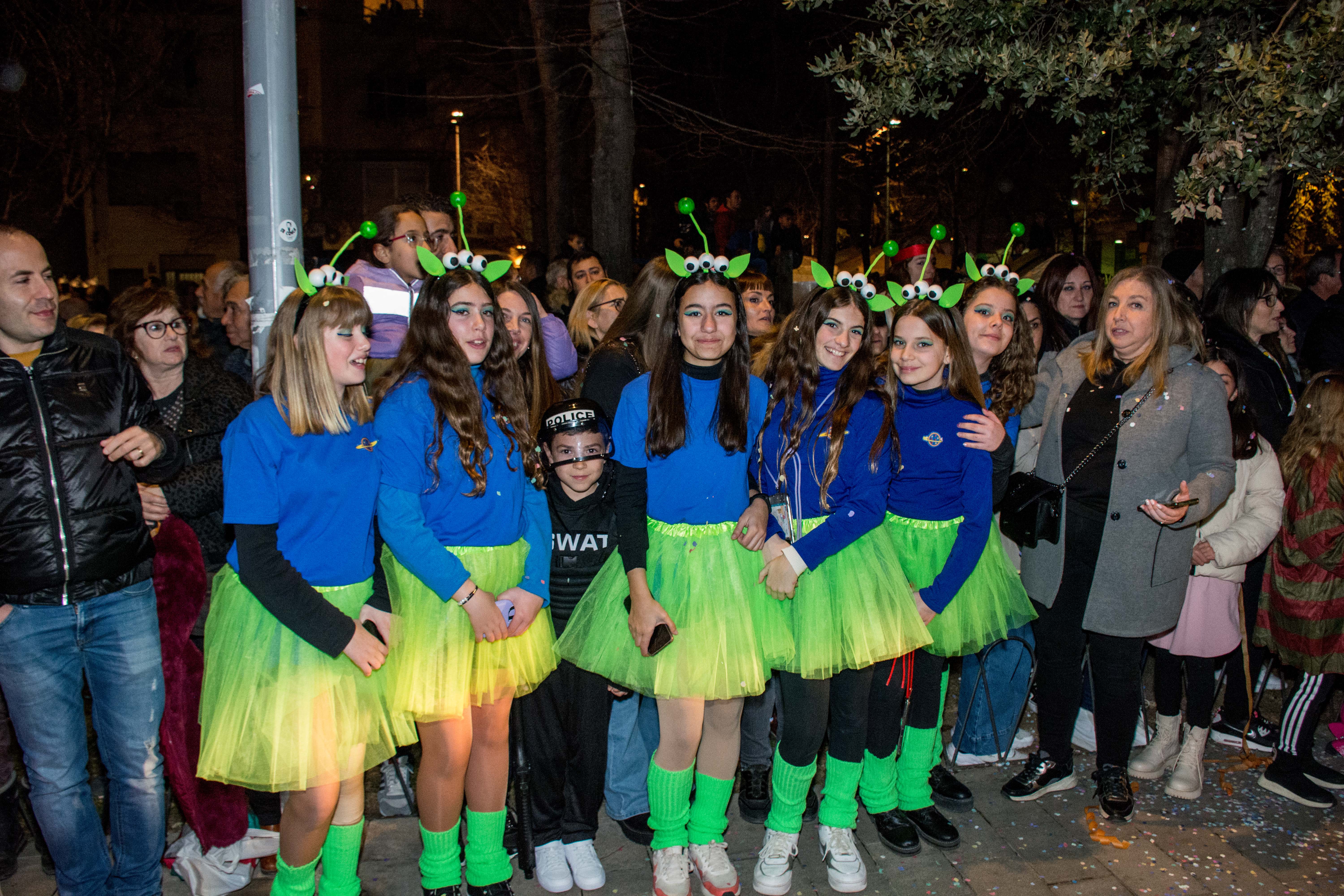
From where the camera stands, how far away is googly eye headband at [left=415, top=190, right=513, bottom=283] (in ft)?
11.3

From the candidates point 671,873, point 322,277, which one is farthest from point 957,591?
point 322,277

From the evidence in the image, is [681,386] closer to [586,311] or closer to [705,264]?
[705,264]

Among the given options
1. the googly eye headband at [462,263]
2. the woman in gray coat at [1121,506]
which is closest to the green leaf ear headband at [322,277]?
the googly eye headband at [462,263]

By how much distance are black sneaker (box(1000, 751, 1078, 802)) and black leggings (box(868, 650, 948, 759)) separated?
0.53 metres

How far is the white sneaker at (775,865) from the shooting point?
12.0ft

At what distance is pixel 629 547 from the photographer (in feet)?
11.7

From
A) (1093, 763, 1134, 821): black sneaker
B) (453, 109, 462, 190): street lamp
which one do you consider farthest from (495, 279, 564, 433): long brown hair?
(453, 109, 462, 190): street lamp

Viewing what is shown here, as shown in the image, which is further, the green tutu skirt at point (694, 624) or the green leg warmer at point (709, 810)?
the green leg warmer at point (709, 810)

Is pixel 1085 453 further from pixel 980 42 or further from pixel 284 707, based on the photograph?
pixel 284 707

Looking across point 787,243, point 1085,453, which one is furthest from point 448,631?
point 787,243

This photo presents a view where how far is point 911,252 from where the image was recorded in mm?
6242

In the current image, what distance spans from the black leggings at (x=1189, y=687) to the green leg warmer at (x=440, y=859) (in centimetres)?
338

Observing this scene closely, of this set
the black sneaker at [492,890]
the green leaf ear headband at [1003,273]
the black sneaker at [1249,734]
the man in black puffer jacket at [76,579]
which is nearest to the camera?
the man in black puffer jacket at [76,579]

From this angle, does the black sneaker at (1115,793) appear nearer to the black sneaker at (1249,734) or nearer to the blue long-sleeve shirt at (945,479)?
the black sneaker at (1249,734)
